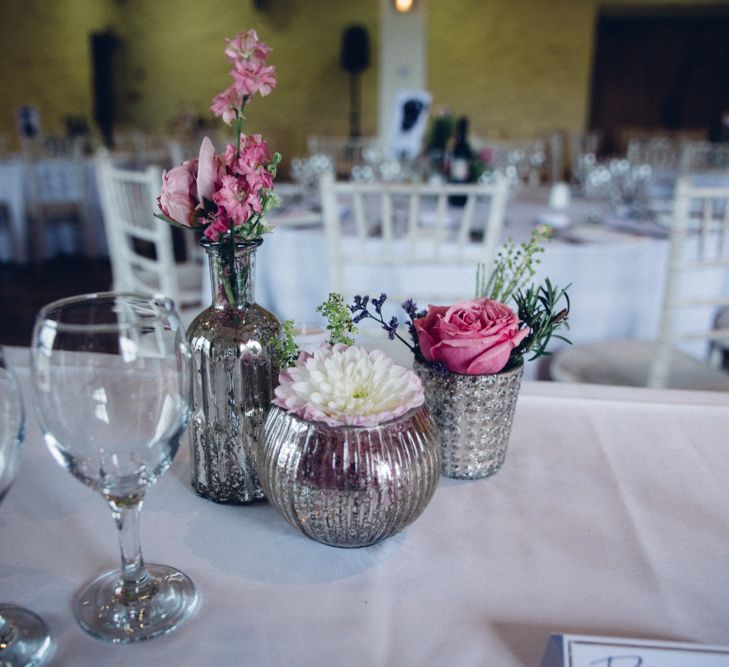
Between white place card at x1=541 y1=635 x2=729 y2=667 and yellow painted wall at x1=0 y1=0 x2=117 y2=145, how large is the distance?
334 inches

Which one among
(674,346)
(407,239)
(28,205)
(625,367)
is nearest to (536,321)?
(625,367)

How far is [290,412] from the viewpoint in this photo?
0.53 m

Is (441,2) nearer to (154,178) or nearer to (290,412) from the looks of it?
(154,178)

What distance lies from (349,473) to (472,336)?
0.18 metres

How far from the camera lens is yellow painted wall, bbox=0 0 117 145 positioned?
294 inches

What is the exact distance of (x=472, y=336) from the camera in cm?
60

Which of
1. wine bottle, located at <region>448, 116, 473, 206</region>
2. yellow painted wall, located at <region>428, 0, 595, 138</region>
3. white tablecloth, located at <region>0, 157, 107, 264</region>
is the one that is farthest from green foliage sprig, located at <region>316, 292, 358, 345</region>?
yellow painted wall, located at <region>428, 0, 595, 138</region>

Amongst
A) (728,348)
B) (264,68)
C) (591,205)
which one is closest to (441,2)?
(591,205)


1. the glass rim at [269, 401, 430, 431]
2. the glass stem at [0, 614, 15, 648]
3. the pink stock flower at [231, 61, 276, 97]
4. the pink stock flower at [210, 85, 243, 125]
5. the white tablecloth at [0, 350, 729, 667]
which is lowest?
the white tablecloth at [0, 350, 729, 667]

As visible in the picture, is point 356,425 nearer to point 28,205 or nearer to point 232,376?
point 232,376

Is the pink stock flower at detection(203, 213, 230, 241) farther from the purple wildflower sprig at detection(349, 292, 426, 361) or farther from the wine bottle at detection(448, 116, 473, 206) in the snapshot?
the wine bottle at detection(448, 116, 473, 206)

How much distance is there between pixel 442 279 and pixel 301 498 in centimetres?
146

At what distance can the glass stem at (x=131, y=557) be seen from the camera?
0.48 meters

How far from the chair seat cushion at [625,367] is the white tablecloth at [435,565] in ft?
3.22
